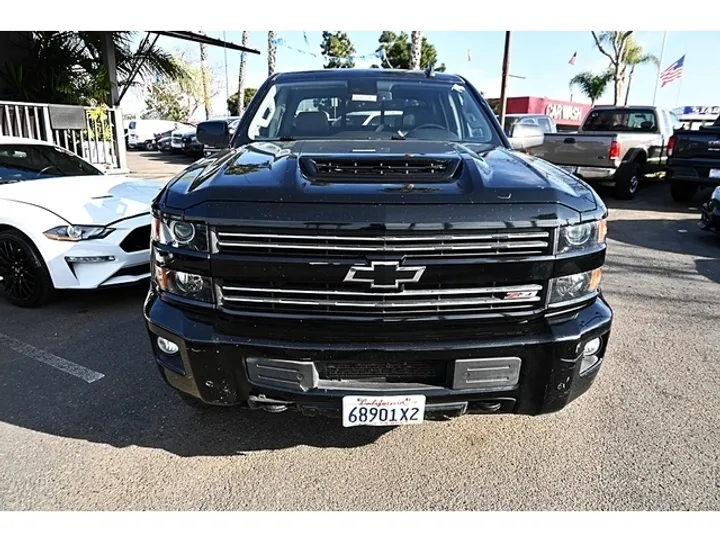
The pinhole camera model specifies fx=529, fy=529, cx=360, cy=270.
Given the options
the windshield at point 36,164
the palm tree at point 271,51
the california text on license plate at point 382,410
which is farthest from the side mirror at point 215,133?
the palm tree at point 271,51

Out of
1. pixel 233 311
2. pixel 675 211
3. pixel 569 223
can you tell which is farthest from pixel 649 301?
pixel 675 211

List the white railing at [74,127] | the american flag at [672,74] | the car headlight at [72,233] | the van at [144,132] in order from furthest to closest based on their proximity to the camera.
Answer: the van at [144,132] < the american flag at [672,74] < the white railing at [74,127] < the car headlight at [72,233]

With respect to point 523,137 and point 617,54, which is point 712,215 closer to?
point 523,137

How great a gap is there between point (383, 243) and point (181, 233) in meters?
0.85

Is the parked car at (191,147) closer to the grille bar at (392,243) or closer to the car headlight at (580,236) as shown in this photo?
the grille bar at (392,243)

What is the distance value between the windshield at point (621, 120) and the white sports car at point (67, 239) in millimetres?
10941

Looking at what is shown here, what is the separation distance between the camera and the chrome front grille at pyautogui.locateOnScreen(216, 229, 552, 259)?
2.08 m

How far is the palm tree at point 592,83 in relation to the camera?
33.1 metres

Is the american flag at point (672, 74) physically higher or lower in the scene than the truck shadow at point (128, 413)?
higher

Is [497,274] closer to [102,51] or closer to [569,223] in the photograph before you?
[569,223]

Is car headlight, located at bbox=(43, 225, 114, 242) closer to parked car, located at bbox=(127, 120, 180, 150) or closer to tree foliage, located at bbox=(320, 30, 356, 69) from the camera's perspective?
parked car, located at bbox=(127, 120, 180, 150)

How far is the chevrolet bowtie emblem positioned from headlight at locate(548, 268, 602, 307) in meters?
0.59

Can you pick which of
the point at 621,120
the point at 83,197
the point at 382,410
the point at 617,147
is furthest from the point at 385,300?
the point at 621,120

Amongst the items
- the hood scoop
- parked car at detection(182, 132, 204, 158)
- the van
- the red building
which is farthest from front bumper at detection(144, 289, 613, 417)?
the van
